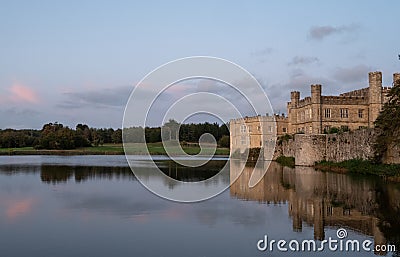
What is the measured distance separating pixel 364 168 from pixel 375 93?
18805 millimetres

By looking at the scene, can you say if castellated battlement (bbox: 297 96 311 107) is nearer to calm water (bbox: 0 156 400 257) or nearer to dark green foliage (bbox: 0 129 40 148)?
calm water (bbox: 0 156 400 257)

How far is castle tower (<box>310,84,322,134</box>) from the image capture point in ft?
146

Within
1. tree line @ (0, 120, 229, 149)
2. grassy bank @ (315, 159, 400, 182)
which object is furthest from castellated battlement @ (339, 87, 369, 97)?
tree line @ (0, 120, 229, 149)

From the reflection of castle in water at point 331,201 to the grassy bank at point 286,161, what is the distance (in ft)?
52.8

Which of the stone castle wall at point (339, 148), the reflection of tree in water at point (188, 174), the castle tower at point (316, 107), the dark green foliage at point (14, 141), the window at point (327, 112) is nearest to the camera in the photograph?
the reflection of tree in water at point (188, 174)

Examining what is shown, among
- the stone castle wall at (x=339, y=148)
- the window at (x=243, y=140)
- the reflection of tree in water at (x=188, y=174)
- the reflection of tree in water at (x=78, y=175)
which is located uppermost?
the window at (x=243, y=140)

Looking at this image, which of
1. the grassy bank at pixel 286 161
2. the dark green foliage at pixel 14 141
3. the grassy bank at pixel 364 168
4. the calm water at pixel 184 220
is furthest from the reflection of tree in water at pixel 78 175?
the dark green foliage at pixel 14 141

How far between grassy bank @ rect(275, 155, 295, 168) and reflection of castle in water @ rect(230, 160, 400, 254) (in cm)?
1610

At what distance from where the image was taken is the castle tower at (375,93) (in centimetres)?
4244

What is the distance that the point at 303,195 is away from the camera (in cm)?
1705

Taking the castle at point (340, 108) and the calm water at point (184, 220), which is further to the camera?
the castle at point (340, 108)

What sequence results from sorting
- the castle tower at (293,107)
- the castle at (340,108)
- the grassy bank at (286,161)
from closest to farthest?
1. the grassy bank at (286,161)
2. the castle at (340,108)
3. the castle tower at (293,107)

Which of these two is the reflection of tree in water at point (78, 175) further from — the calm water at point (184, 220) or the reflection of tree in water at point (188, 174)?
the calm water at point (184, 220)

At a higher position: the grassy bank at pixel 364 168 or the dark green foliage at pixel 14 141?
the dark green foliage at pixel 14 141
